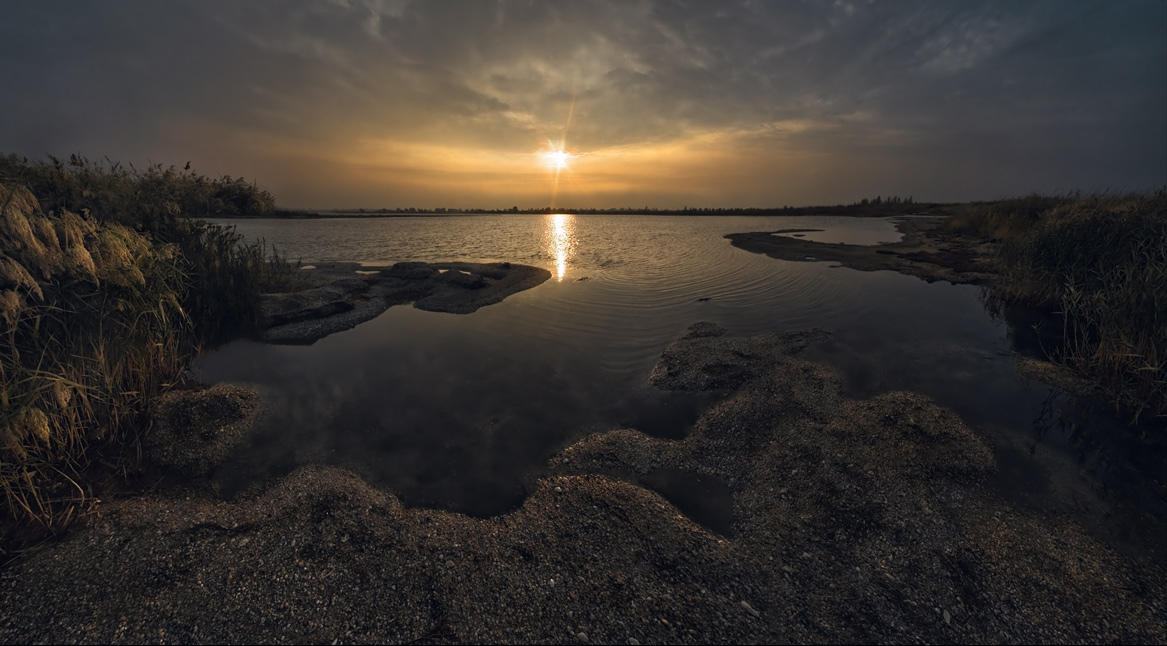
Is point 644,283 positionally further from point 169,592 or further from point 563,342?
point 169,592

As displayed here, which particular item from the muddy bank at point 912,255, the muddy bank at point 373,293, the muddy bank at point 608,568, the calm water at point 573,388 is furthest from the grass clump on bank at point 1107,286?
the muddy bank at point 373,293

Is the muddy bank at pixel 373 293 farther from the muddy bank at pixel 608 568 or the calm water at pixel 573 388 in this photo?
the muddy bank at pixel 608 568

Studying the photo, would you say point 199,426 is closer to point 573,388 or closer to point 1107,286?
point 573,388

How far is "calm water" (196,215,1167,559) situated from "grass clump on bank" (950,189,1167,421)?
1177mm

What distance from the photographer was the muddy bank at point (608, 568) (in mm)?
3502

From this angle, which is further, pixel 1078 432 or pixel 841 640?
pixel 1078 432

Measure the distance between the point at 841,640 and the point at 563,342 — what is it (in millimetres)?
8417

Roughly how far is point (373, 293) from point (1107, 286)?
74.0ft

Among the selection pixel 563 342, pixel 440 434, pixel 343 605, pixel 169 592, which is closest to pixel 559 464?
pixel 440 434

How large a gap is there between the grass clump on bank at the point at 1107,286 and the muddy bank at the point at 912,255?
1.46 meters

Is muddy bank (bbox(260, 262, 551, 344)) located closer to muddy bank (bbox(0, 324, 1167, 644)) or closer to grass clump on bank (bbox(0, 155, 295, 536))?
grass clump on bank (bbox(0, 155, 295, 536))

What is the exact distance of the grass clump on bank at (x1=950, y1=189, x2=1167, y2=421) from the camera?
7.21 m

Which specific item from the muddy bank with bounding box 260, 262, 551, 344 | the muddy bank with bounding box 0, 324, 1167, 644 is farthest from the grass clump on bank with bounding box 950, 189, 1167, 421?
the muddy bank with bounding box 260, 262, 551, 344

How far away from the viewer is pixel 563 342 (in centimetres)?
1104
